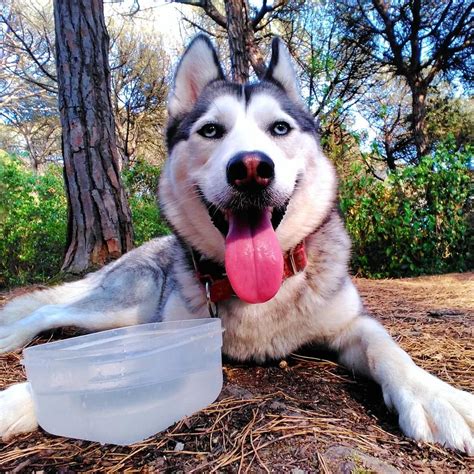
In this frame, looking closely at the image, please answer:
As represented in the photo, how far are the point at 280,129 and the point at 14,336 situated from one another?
199 cm

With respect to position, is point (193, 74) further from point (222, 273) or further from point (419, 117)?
point (419, 117)

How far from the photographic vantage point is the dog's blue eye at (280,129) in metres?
2.09

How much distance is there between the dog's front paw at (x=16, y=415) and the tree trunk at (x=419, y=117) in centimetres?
1034

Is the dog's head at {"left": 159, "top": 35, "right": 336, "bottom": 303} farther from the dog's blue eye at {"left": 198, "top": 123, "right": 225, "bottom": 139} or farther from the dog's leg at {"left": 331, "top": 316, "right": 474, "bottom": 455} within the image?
the dog's leg at {"left": 331, "top": 316, "right": 474, "bottom": 455}

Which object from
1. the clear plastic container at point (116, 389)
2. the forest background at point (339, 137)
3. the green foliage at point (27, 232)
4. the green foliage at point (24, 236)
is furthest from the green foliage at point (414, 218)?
the clear plastic container at point (116, 389)

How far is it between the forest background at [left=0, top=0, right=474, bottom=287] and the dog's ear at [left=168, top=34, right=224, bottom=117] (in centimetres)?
136

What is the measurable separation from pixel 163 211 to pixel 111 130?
7.73 feet

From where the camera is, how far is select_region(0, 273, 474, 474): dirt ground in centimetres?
120

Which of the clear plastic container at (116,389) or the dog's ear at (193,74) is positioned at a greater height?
the dog's ear at (193,74)

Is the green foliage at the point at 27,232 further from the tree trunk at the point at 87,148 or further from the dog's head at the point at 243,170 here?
the dog's head at the point at 243,170

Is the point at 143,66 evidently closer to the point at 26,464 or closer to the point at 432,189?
the point at 432,189

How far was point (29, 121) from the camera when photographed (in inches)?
890

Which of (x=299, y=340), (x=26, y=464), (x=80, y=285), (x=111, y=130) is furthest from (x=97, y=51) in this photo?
(x=26, y=464)

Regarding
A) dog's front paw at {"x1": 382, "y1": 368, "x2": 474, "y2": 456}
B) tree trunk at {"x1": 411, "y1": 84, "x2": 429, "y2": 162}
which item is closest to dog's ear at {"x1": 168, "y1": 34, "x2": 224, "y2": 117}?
dog's front paw at {"x1": 382, "y1": 368, "x2": 474, "y2": 456}
